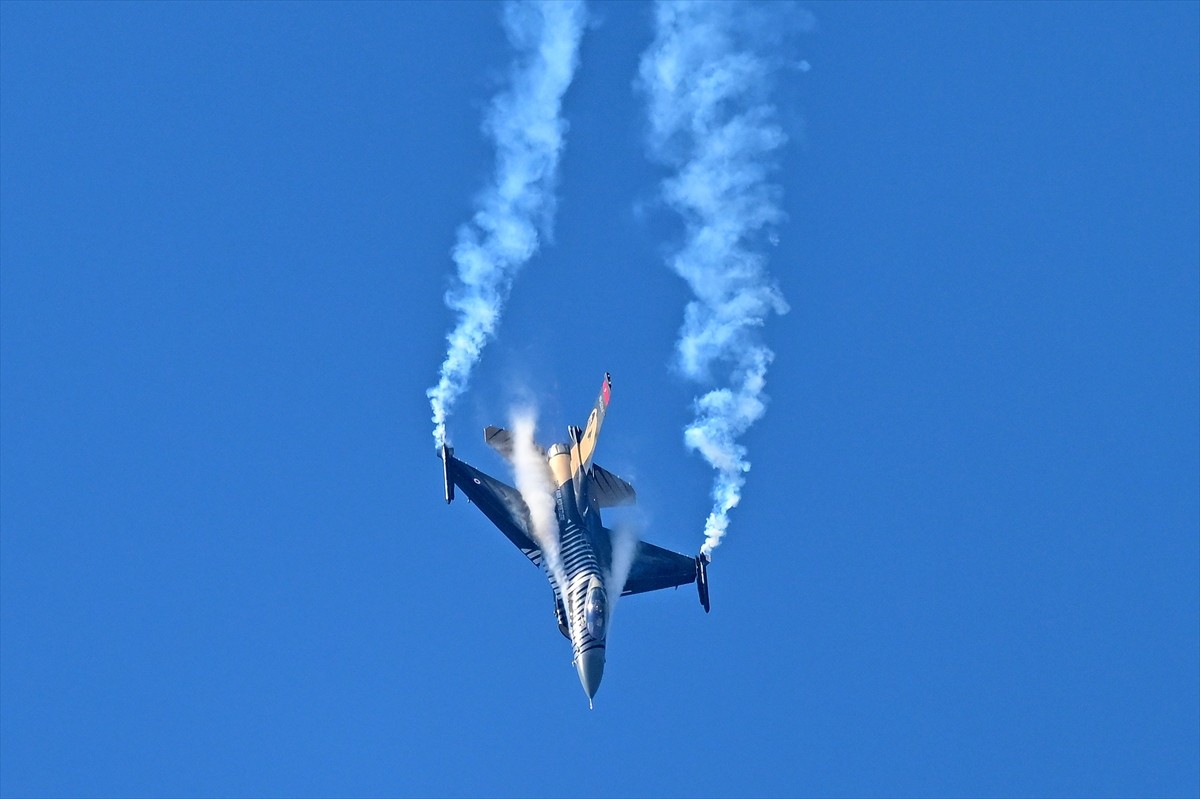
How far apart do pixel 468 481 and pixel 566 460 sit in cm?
369

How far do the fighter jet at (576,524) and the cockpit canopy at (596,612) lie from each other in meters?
0.04

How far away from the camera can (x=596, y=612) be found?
6238 cm

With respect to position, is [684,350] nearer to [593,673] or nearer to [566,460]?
[566,460]

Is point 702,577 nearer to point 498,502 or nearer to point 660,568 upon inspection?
point 660,568

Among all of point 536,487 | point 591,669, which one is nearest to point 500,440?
point 536,487

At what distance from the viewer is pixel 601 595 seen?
63.1 metres

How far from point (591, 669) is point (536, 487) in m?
8.41

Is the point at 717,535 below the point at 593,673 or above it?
above

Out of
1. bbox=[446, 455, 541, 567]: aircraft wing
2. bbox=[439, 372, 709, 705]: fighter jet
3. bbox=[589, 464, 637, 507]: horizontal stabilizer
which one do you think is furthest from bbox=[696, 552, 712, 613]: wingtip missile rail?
bbox=[446, 455, 541, 567]: aircraft wing

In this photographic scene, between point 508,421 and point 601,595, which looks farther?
point 508,421

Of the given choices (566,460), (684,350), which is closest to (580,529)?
(566,460)

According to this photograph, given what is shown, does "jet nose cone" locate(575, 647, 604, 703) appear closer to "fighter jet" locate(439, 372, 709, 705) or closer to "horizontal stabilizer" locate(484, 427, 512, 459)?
"fighter jet" locate(439, 372, 709, 705)

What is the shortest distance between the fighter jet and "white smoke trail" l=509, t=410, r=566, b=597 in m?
0.08

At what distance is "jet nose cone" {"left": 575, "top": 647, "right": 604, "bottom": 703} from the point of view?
201 ft
